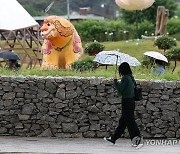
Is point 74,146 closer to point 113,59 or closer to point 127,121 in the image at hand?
point 127,121

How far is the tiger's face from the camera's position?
51.8ft

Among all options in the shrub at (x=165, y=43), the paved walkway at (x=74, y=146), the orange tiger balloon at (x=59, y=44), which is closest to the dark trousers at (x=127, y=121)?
the paved walkway at (x=74, y=146)

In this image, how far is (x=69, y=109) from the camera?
1208 centimetres

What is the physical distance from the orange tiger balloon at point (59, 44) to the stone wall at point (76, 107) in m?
3.75

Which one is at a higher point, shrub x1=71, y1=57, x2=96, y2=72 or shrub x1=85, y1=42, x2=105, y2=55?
shrub x1=71, y1=57, x2=96, y2=72

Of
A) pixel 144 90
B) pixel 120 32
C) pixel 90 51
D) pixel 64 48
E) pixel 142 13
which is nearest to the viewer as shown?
pixel 144 90

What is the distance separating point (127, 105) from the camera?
35.7 feet

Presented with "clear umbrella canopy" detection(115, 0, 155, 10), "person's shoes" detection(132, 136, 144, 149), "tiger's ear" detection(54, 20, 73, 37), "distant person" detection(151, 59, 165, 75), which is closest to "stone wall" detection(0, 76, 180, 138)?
"person's shoes" detection(132, 136, 144, 149)

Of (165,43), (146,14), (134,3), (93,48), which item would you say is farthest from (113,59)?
(146,14)

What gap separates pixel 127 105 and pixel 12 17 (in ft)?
37.3

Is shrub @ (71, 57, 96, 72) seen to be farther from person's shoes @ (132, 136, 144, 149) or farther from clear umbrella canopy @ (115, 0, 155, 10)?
clear umbrella canopy @ (115, 0, 155, 10)

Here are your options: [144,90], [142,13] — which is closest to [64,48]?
[144,90]

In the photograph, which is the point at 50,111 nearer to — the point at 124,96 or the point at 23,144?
the point at 23,144

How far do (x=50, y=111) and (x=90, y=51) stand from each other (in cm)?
809
